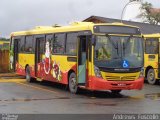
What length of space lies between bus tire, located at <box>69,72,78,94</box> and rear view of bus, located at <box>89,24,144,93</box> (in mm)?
1347

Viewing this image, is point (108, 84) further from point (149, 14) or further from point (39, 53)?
point (149, 14)

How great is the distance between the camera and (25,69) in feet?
82.7

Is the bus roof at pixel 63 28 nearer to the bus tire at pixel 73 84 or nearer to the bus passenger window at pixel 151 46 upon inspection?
the bus tire at pixel 73 84

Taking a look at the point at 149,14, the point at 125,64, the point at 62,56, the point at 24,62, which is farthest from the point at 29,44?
the point at 149,14

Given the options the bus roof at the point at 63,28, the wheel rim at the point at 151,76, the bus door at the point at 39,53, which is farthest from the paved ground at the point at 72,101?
the wheel rim at the point at 151,76

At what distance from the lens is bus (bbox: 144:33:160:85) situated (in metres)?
24.9

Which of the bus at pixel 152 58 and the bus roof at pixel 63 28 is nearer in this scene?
the bus roof at pixel 63 28

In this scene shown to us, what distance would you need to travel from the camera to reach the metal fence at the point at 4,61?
30297 mm

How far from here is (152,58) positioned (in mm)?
25328

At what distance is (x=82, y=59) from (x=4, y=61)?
502 inches

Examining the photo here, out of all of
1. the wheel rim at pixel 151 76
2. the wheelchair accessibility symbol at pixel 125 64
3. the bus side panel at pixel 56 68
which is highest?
the wheelchair accessibility symbol at pixel 125 64

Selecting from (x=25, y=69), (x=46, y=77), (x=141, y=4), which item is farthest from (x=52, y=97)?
(x=141, y=4)

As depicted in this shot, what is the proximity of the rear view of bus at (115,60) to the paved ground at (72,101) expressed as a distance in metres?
0.61

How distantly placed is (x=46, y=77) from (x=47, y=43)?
5.29 ft
